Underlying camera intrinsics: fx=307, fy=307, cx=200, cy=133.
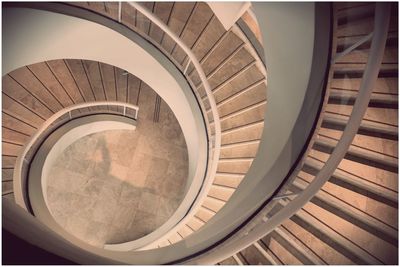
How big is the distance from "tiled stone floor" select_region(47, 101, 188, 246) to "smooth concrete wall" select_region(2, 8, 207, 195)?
1268 millimetres

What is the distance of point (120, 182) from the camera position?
27.7 feet

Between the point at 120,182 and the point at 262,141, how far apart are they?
17.4 ft

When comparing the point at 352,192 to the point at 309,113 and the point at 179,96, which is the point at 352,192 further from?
the point at 179,96

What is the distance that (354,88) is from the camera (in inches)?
144

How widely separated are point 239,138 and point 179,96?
1807 millimetres

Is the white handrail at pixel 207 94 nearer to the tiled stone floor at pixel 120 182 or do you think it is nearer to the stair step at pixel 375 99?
the tiled stone floor at pixel 120 182

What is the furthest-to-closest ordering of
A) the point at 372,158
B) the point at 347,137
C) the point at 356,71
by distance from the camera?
the point at 356,71, the point at 372,158, the point at 347,137

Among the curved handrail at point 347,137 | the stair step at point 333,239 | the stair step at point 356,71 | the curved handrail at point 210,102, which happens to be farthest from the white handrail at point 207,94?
the curved handrail at point 347,137

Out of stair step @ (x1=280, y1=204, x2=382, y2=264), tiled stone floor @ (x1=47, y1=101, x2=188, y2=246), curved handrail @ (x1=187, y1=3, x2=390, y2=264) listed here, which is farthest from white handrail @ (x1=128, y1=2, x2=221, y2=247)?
curved handrail @ (x1=187, y1=3, x2=390, y2=264)

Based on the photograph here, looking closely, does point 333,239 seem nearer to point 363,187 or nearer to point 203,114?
point 363,187

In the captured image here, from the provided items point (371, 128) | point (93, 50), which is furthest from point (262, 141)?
point (93, 50)

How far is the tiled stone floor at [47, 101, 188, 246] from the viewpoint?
319 inches

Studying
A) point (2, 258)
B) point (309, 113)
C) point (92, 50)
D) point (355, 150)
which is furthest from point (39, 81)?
point (355, 150)

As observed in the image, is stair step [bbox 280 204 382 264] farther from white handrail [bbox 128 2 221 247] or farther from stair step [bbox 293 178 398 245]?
white handrail [bbox 128 2 221 247]
